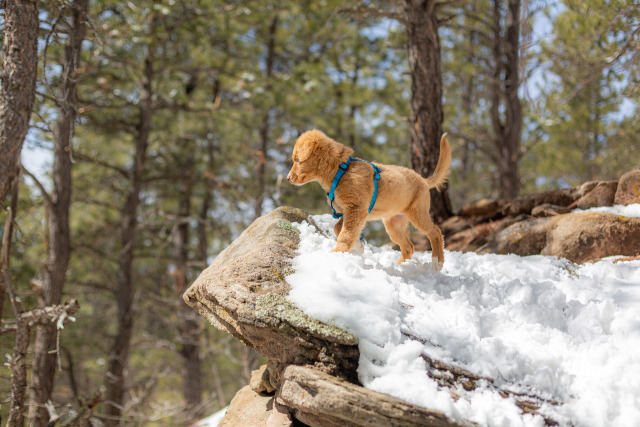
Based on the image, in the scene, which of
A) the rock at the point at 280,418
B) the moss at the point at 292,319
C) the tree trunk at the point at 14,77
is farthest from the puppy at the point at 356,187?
the tree trunk at the point at 14,77

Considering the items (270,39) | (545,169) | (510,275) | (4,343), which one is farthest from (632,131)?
(4,343)

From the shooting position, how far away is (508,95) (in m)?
8.46

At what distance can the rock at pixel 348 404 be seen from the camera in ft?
7.43

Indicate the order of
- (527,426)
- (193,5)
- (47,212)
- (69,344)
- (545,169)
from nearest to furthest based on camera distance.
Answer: (527,426)
(47,212)
(193,5)
(69,344)
(545,169)

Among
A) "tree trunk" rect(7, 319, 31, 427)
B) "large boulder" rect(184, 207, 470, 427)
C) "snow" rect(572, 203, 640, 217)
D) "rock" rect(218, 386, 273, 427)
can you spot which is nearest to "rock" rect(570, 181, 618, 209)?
"snow" rect(572, 203, 640, 217)

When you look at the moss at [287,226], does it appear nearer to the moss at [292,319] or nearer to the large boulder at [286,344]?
the large boulder at [286,344]

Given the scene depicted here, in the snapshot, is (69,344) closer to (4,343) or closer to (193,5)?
(4,343)

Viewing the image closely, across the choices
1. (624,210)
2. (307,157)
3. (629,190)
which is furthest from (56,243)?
(629,190)

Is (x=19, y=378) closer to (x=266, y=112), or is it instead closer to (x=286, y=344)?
(x=286, y=344)

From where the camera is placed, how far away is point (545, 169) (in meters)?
13.0

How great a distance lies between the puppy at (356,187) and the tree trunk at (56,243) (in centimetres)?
335

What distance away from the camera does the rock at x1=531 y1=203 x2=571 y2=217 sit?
5.42 metres

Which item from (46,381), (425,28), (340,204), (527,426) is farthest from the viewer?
(425,28)

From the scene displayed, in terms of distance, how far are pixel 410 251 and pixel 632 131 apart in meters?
8.82
